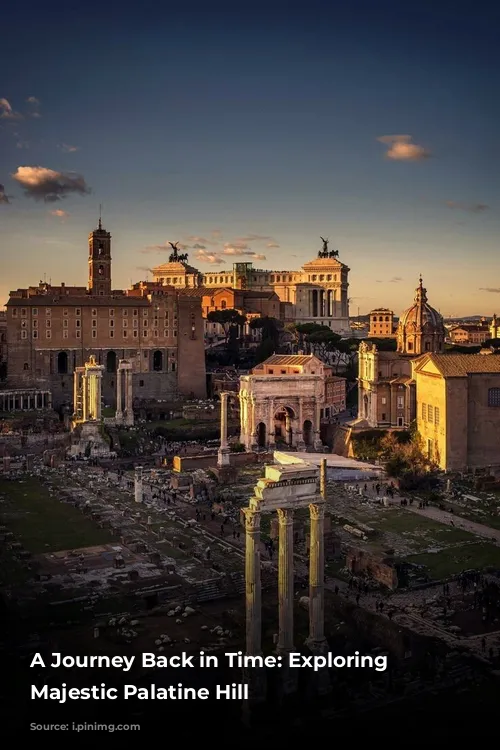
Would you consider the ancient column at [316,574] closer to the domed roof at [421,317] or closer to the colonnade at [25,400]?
the domed roof at [421,317]

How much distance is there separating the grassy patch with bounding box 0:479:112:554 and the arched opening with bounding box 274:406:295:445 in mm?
18314

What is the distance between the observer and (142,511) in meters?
39.1

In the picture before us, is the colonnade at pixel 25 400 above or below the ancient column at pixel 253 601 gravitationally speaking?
above

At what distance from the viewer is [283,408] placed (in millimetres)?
56844

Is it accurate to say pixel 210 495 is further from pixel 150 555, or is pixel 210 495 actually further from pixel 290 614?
pixel 290 614

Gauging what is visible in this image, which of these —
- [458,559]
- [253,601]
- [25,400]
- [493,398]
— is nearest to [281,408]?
[493,398]

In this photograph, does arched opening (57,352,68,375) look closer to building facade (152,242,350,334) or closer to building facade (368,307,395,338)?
building facade (152,242,350,334)

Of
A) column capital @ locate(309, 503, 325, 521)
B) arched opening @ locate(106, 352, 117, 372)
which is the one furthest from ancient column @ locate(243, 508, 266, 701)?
arched opening @ locate(106, 352, 117, 372)

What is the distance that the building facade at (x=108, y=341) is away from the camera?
6638cm

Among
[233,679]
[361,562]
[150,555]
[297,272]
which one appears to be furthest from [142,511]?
[297,272]

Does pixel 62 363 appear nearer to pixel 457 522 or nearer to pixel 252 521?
pixel 457 522

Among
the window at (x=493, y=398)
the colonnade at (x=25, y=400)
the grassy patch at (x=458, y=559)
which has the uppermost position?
the window at (x=493, y=398)

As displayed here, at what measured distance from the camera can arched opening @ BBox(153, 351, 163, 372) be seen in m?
70.5

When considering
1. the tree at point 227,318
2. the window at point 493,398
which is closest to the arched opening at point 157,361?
the tree at point 227,318
